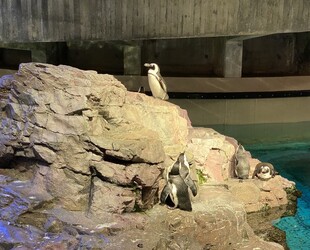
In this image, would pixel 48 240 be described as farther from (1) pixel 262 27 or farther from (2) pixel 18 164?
(1) pixel 262 27

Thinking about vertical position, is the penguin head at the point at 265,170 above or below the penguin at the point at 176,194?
below

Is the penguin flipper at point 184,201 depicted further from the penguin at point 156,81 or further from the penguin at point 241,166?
the penguin at point 156,81

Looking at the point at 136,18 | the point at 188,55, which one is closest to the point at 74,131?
the point at 136,18

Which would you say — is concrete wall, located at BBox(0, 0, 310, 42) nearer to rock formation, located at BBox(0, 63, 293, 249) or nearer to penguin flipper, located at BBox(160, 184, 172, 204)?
rock formation, located at BBox(0, 63, 293, 249)

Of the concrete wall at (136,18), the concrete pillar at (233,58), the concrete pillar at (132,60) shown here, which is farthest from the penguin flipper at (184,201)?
the concrete pillar at (132,60)

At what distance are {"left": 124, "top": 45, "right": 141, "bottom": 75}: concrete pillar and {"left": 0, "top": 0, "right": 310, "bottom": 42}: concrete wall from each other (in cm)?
227

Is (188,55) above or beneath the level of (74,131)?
above

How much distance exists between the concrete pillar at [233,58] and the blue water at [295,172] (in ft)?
6.09

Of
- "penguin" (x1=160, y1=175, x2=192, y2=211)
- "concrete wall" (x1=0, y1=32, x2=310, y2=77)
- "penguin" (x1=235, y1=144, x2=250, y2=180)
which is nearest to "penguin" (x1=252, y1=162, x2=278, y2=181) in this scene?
"penguin" (x1=235, y1=144, x2=250, y2=180)

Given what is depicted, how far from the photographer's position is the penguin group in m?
4.69

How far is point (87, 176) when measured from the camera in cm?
451

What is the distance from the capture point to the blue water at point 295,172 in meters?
5.73

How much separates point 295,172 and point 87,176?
5.00 meters

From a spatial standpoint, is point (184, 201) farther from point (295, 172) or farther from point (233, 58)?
point (233, 58)
